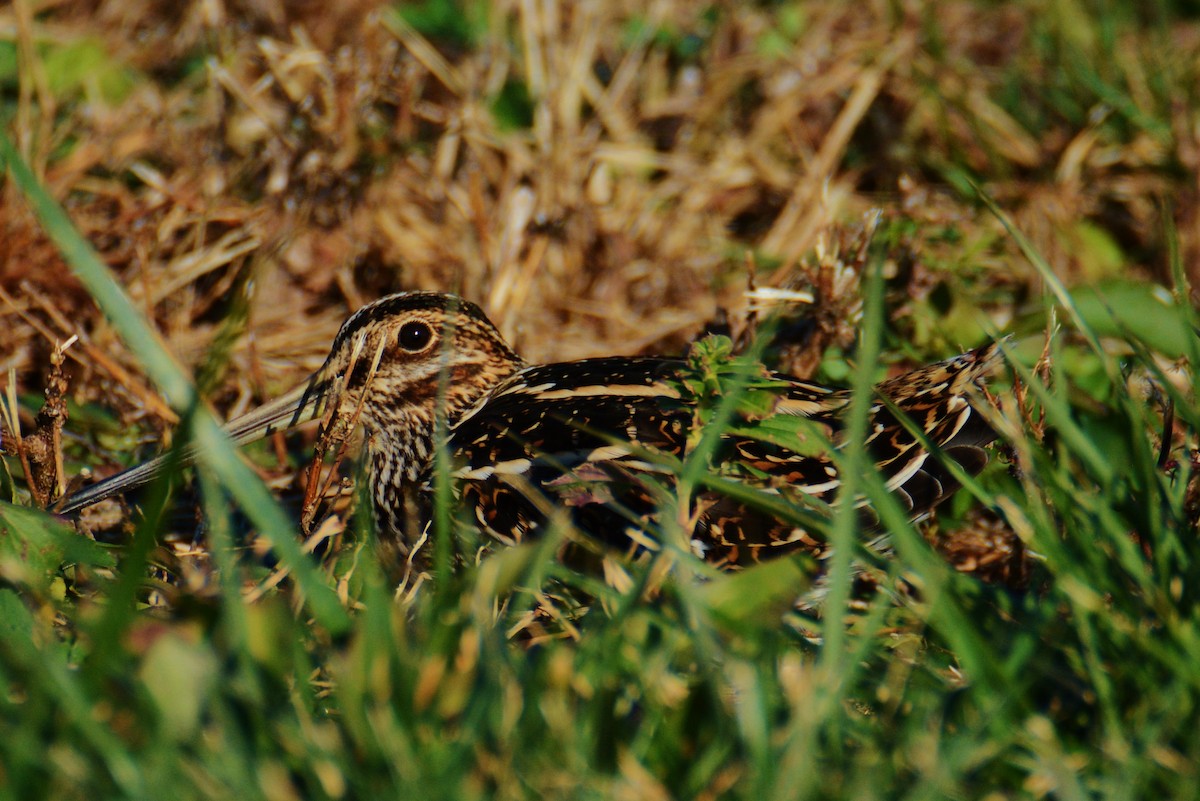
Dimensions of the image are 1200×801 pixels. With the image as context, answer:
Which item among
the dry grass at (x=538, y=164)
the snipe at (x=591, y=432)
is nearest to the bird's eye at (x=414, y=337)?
the snipe at (x=591, y=432)

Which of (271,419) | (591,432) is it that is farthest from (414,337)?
(591,432)

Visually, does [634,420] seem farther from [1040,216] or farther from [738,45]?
[738,45]

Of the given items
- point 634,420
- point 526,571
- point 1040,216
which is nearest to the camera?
point 526,571

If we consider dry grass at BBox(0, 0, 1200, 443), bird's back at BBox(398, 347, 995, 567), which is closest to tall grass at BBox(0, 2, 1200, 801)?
bird's back at BBox(398, 347, 995, 567)

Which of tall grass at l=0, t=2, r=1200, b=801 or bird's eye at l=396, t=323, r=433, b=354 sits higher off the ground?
tall grass at l=0, t=2, r=1200, b=801

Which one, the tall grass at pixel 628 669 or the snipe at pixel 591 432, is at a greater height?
the tall grass at pixel 628 669

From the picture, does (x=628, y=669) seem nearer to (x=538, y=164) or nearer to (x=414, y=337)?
(x=414, y=337)

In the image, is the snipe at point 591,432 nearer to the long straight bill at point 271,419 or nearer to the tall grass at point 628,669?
the long straight bill at point 271,419

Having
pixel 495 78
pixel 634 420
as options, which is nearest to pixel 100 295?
pixel 634 420

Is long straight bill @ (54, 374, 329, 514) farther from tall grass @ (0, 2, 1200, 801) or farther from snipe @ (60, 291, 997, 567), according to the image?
tall grass @ (0, 2, 1200, 801)
